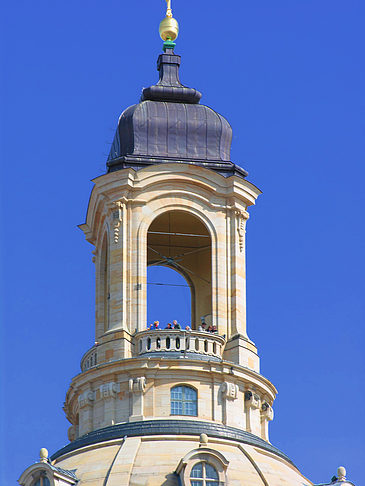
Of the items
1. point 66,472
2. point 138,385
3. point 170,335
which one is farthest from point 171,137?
point 66,472

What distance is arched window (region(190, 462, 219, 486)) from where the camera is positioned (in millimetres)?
88500

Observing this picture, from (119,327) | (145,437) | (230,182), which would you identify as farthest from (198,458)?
(230,182)

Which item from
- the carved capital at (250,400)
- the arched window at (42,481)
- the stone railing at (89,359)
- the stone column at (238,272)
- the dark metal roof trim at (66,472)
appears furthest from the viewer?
the stone column at (238,272)

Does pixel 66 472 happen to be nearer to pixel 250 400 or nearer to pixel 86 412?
pixel 86 412

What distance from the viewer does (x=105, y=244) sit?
10231cm

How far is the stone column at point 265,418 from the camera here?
317 ft

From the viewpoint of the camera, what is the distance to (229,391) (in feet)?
312

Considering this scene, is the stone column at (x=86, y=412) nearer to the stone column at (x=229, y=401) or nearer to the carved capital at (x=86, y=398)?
the carved capital at (x=86, y=398)

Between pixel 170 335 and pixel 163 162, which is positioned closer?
pixel 170 335

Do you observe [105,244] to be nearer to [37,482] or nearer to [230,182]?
[230,182]

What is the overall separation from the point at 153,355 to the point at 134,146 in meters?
10.9

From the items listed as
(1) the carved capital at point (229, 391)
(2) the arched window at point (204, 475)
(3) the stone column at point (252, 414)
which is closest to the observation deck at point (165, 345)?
(1) the carved capital at point (229, 391)

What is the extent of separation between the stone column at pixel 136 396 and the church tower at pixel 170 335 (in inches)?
1.7

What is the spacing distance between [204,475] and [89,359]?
1148 centimetres
